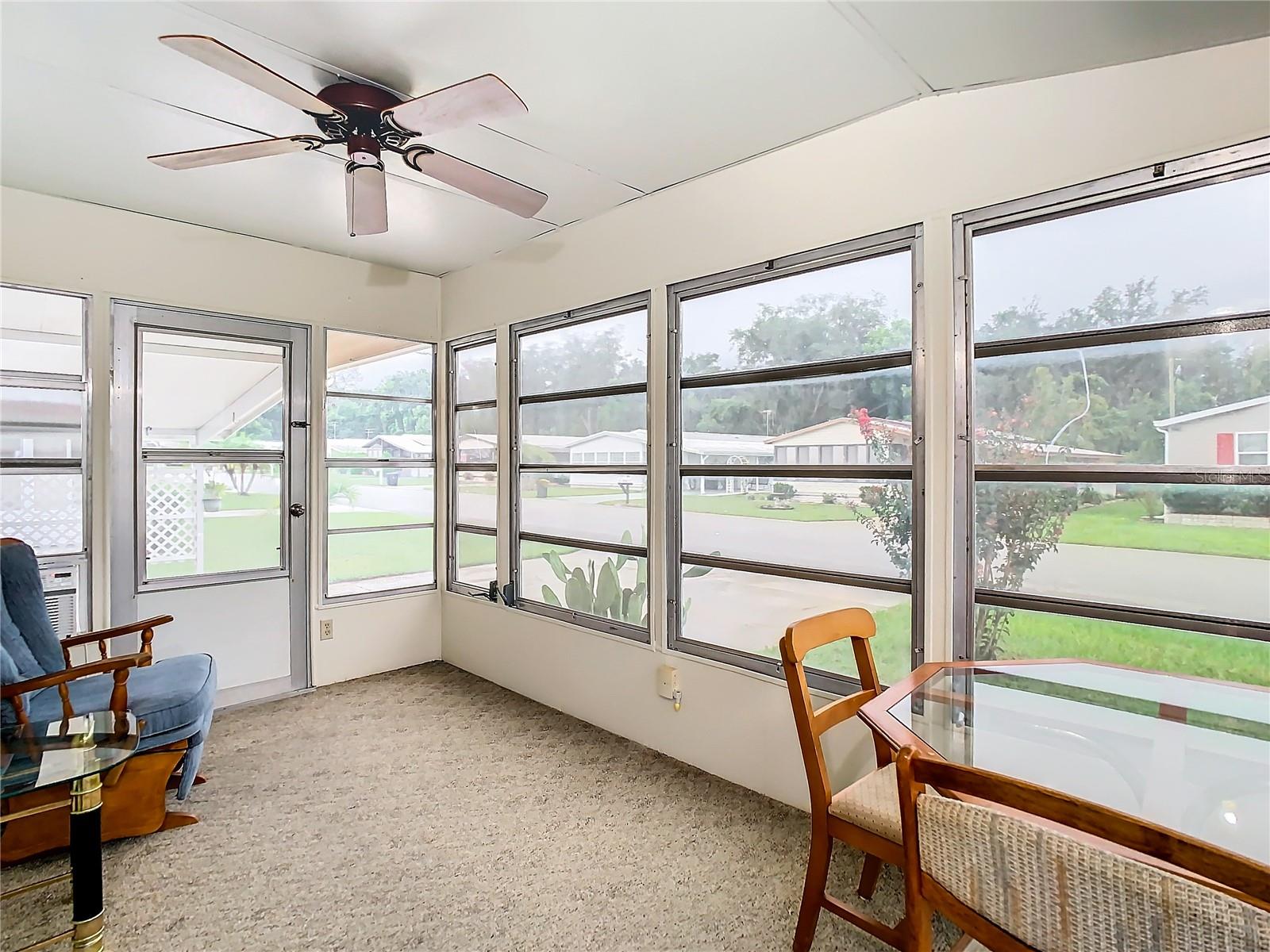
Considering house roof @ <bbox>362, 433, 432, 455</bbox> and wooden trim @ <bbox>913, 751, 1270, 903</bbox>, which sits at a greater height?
house roof @ <bbox>362, 433, 432, 455</bbox>

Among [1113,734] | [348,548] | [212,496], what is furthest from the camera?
[348,548]

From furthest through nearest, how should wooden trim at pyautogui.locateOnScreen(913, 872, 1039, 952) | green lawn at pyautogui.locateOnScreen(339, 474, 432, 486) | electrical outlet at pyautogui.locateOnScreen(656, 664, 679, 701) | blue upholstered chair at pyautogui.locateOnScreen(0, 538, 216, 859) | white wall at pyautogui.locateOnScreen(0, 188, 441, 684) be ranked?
green lawn at pyautogui.locateOnScreen(339, 474, 432, 486)
white wall at pyautogui.locateOnScreen(0, 188, 441, 684)
electrical outlet at pyautogui.locateOnScreen(656, 664, 679, 701)
blue upholstered chair at pyautogui.locateOnScreen(0, 538, 216, 859)
wooden trim at pyautogui.locateOnScreen(913, 872, 1039, 952)

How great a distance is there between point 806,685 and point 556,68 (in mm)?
2100

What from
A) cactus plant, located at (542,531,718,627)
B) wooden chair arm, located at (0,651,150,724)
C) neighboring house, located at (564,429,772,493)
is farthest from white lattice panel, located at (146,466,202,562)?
neighboring house, located at (564,429,772,493)

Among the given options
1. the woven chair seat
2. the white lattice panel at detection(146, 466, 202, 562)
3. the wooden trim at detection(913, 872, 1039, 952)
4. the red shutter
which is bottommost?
the woven chair seat

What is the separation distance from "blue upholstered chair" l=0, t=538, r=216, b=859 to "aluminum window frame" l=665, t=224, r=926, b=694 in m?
2.00

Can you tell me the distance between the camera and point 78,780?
179cm

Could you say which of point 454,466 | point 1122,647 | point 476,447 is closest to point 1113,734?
point 1122,647

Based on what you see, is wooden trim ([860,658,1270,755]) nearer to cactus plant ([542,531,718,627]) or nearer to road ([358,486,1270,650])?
road ([358,486,1270,650])

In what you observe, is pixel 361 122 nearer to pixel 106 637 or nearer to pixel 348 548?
pixel 106 637

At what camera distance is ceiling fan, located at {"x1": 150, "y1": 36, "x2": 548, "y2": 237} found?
1.74 metres

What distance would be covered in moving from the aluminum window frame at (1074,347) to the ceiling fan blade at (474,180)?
154 cm

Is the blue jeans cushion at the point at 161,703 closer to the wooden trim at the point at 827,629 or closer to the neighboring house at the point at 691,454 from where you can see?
the neighboring house at the point at 691,454

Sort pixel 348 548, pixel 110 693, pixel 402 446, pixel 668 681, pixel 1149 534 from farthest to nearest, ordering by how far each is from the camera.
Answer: pixel 402 446 < pixel 348 548 < pixel 668 681 < pixel 110 693 < pixel 1149 534
